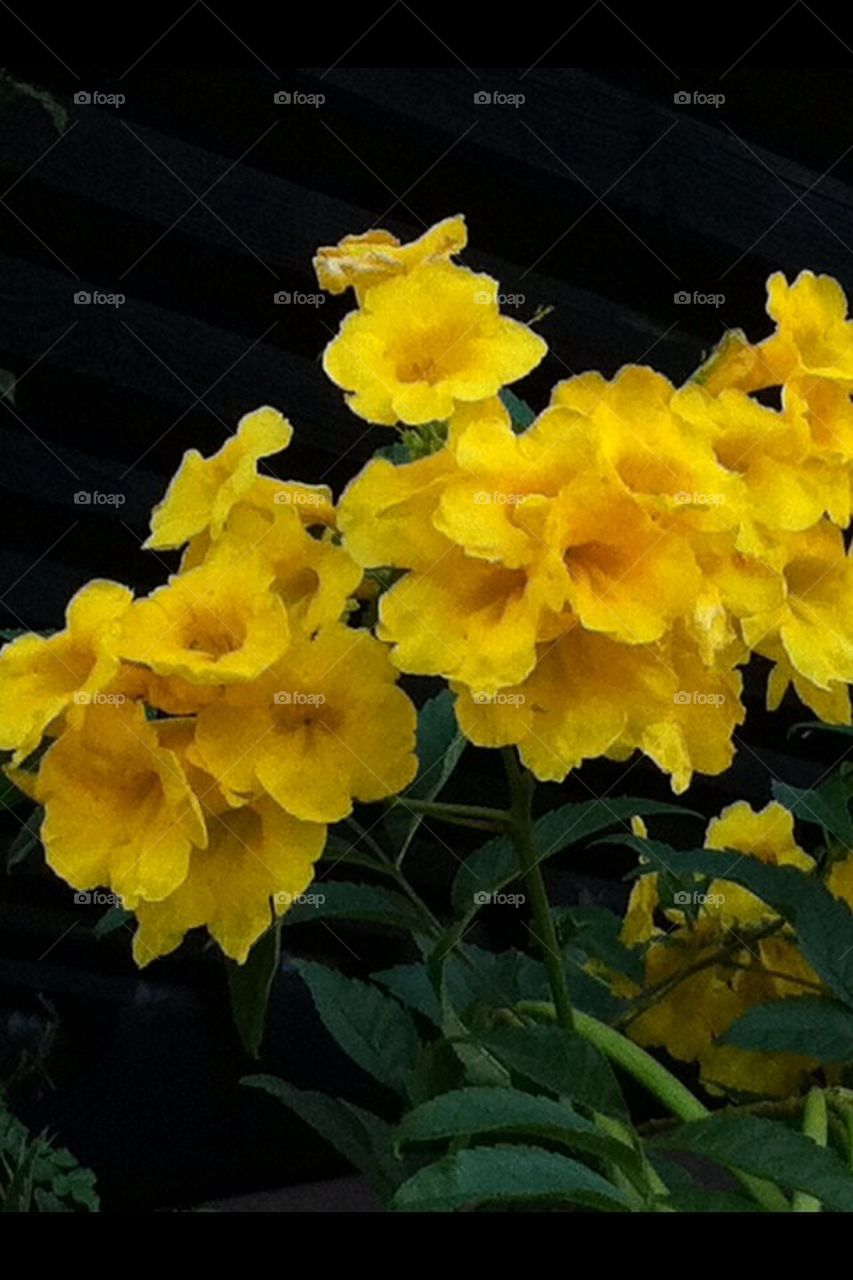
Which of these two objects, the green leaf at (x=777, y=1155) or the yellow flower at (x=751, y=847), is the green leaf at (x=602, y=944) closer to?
the yellow flower at (x=751, y=847)

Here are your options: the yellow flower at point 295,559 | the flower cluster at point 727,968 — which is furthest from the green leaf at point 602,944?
the yellow flower at point 295,559

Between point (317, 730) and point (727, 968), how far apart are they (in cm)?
27

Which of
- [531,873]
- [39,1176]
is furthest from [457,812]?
[39,1176]

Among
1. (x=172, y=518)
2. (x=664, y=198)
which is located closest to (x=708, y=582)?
(x=172, y=518)

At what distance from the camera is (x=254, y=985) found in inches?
15.2

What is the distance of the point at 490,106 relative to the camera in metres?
0.68

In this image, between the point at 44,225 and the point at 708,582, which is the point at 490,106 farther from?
the point at 708,582

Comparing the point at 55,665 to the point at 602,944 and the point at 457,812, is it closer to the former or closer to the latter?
the point at 457,812

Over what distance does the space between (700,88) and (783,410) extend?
10.5 inches

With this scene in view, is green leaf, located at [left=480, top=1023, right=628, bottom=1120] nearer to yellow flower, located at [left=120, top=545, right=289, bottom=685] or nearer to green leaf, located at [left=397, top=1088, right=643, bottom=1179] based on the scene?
green leaf, located at [left=397, top=1088, right=643, bottom=1179]

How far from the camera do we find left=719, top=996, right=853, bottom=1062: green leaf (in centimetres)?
44

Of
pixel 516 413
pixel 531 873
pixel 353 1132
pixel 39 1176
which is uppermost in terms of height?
pixel 516 413

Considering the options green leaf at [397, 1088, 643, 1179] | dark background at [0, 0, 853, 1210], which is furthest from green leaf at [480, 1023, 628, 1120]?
dark background at [0, 0, 853, 1210]

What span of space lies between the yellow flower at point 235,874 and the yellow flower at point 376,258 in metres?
0.13
